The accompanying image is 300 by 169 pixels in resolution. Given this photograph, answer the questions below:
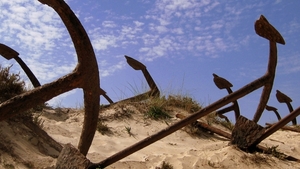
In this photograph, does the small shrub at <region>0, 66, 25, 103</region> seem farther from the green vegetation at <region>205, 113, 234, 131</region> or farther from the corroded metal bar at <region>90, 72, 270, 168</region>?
the green vegetation at <region>205, 113, 234, 131</region>

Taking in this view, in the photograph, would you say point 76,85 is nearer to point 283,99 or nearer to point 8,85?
point 8,85

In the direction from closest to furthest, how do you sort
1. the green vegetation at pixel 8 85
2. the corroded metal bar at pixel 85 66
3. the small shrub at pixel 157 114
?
the corroded metal bar at pixel 85 66
the green vegetation at pixel 8 85
the small shrub at pixel 157 114

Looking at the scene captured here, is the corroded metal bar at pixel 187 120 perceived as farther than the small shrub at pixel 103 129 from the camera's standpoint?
No

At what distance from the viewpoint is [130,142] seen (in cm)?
476

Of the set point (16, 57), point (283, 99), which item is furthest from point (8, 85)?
point (283, 99)

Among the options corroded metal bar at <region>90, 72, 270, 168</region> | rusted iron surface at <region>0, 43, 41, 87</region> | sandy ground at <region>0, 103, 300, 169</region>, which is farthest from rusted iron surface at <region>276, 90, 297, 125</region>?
rusted iron surface at <region>0, 43, 41, 87</region>

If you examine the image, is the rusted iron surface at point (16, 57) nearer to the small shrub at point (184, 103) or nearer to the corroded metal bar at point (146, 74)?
the corroded metal bar at point (146, 74)

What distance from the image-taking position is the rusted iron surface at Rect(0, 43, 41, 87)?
17.9ft

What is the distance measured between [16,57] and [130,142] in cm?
263

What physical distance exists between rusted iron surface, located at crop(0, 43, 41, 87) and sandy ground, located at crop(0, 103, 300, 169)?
23.7 inches

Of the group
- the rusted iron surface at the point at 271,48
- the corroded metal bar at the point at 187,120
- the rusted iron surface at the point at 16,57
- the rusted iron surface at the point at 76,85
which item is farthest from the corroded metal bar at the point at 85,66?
the rusted iron surface at the point at 16,57

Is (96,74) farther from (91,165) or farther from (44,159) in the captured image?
(44,159)

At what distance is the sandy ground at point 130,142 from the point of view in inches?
131

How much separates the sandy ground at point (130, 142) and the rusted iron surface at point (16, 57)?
Answer: 60 cm
